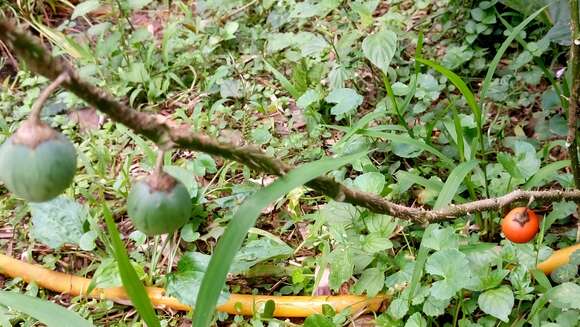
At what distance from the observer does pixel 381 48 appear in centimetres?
226

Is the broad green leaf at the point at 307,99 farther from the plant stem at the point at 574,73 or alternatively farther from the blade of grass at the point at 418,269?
the plant stem at the point at 574,73

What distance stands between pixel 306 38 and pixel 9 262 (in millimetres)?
1436

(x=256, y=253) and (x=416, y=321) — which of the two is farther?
(x=256, y=253)

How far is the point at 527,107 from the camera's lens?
2.59 m

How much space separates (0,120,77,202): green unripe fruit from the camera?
788mm

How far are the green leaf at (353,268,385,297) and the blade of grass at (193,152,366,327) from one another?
845 millimetres

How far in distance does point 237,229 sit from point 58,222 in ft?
4.35

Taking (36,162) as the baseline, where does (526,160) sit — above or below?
below

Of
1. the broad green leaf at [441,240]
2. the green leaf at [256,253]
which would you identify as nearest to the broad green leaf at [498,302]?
the broad green leaf at [441,240]

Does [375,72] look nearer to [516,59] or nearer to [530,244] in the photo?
[516,59]

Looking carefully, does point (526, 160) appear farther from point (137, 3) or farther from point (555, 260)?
point (137, 3)

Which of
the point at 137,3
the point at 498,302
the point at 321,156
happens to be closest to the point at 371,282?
the point at 498,302

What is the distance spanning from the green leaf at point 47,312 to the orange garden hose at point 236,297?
0.53m

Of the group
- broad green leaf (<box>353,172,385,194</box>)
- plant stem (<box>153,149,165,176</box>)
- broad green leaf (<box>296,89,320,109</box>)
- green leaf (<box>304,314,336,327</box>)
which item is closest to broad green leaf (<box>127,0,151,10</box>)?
broad green leaf (<box>296,89,320,109</box>)
